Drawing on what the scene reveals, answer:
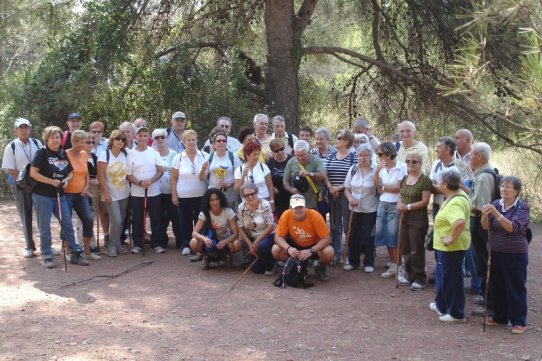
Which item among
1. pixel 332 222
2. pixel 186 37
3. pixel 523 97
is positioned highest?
pixel 186 37

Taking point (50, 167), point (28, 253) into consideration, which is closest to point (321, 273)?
point (50, 167)

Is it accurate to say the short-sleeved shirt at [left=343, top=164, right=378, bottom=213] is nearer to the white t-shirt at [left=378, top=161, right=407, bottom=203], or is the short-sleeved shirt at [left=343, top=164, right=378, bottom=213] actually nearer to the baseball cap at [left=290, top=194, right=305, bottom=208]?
the white t-shirt at [left=378, top=161, right=407, bottom=203]

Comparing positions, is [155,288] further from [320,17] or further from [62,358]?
[320,17]

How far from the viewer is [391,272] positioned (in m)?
6.94

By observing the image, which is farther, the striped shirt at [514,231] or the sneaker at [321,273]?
the sneaker at [321,273]

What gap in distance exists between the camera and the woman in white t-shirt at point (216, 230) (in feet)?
23.2

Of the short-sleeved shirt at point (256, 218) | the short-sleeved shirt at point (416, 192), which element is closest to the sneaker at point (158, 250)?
the short-sleeved shirt at point (256, 218)

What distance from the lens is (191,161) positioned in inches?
302

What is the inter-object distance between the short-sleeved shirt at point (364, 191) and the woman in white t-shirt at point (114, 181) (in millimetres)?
2865

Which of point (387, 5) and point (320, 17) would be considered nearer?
point (387, 5)

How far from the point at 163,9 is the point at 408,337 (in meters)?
8.38

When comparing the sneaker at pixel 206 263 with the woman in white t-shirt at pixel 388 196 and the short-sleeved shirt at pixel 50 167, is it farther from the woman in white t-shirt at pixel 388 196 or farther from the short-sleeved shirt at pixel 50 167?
the woman in white t-shirt at pixel 388 196

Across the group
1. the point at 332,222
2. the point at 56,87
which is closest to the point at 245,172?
the point at 332,222

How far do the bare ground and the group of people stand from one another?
1.03ft
